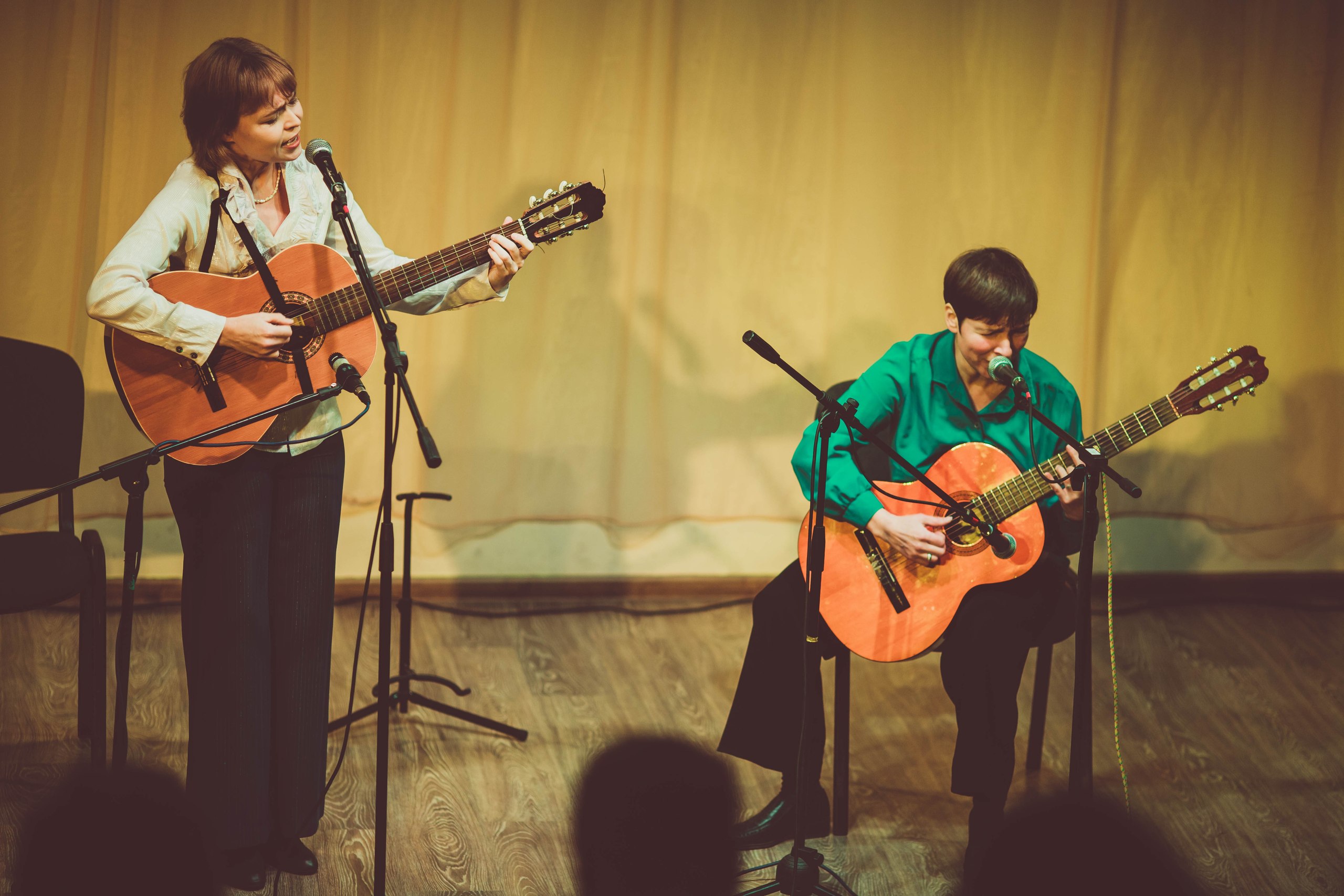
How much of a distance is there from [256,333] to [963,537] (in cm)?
146

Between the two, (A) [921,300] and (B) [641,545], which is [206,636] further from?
(A) [921,300]

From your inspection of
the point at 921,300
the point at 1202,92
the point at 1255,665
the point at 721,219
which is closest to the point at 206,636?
the point at 721,219

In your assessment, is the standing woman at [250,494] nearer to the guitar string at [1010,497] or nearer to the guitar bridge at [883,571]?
the guitar bridge at [883,571]

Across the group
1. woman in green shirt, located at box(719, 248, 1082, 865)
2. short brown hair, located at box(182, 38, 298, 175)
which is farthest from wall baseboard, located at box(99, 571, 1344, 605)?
short brown hair, located at box(182, 38, 298, 175)

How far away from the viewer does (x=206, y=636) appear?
2.27m

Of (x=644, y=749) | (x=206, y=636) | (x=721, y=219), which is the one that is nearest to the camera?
(x=644, y=749)

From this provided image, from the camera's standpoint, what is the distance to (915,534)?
7.94 ft

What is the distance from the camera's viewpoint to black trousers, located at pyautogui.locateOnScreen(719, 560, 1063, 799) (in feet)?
7.77

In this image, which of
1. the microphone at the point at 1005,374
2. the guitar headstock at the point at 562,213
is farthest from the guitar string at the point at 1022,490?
the guitar headstock at the point at 562,213

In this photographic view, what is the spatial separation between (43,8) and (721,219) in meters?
2.09

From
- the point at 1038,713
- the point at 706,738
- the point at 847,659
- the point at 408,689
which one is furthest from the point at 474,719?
the point at 1038,713

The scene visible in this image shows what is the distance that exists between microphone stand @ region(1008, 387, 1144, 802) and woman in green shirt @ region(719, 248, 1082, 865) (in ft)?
0.42

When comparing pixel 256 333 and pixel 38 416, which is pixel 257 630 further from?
pixel 38 416

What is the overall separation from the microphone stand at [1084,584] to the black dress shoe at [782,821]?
0.55m
